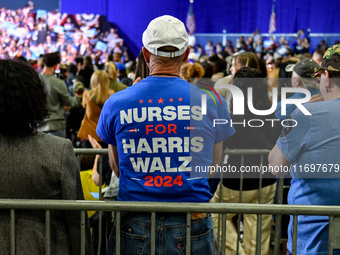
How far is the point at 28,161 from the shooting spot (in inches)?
55.0

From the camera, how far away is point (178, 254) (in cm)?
148

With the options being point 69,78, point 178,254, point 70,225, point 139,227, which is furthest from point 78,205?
point 69,78

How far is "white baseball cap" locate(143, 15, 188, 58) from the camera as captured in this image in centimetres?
145

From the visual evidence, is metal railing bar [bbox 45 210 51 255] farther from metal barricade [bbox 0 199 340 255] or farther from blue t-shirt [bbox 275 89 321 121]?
blue t-shirt [bbox 275 89 321 121]

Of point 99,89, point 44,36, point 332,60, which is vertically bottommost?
point 99,89

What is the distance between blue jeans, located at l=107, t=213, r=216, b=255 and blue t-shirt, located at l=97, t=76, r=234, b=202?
0.24 feet

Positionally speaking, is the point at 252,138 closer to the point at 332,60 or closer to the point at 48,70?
the point at 332,60

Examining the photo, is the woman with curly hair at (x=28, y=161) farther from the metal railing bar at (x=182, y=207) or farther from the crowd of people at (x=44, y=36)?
the crowd of people at (x=44, y=36)

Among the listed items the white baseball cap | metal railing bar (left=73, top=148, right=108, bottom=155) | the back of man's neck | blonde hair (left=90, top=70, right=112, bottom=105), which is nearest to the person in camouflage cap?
the white baseball cap

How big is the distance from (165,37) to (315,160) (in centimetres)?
75

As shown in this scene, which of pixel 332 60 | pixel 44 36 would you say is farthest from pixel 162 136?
pixel 44 36

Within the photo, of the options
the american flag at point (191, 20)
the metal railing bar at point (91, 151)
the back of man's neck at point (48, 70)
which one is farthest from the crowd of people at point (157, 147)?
the american flag at point (191, 20)

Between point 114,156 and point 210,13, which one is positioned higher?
point 210,13

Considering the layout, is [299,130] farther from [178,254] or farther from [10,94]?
[10,94]
